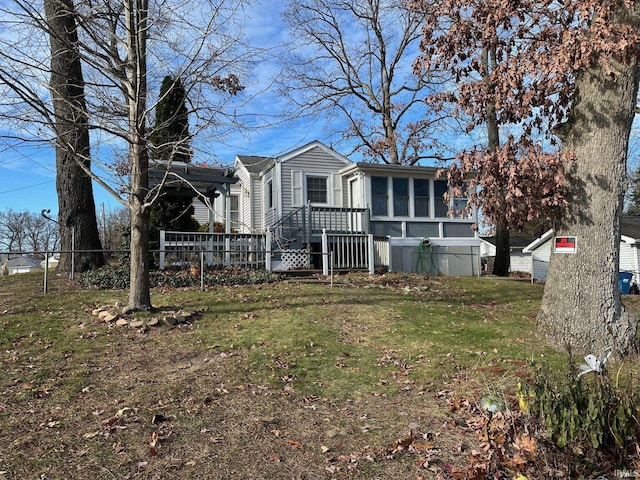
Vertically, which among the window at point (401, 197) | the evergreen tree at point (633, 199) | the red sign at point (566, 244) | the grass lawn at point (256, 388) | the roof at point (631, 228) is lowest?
the grass lawn at point (256, 388)

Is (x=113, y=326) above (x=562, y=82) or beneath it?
beneath

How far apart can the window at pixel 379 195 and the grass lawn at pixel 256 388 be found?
7940mm

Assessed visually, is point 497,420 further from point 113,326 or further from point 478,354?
point 113,326

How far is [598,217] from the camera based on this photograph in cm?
551

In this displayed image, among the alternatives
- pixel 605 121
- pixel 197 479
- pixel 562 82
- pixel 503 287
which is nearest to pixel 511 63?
pixel 562 82

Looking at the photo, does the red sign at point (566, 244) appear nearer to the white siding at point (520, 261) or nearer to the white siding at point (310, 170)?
the white siding at point (310, 170)

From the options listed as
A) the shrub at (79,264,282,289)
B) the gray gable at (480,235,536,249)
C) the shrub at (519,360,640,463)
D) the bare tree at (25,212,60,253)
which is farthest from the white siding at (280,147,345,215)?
the bare tree at (25,212,60,253)

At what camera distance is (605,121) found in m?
5.45

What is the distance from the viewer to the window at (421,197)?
1661 centimetres

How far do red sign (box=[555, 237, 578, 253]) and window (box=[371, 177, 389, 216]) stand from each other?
34.2ft

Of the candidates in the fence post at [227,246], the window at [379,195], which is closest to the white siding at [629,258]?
the window at [379,195]

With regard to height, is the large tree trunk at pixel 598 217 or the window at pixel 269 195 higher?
the window at pixel 269 195

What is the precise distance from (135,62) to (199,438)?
5.87 m

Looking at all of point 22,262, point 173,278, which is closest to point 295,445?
point 173,278
